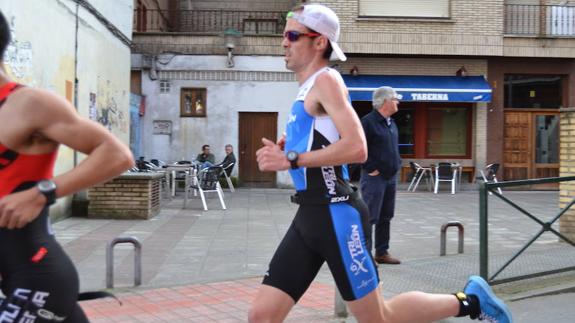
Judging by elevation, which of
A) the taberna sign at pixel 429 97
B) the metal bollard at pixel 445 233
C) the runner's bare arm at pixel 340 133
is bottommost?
the metal bollard at pixel 445 233

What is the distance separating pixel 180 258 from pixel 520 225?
14.6ft

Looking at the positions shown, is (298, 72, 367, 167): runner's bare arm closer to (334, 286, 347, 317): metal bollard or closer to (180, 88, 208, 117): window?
(334, 286, 347, 317): metal bollard

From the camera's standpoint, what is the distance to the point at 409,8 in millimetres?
20641

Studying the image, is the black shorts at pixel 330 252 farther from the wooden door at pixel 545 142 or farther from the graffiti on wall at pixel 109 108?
the wooden door at pixel 545 142

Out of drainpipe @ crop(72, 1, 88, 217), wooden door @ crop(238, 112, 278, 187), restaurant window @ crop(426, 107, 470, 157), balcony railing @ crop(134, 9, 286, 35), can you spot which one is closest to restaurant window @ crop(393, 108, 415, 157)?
restaurant window @ crop(426, 107, 470, 157)

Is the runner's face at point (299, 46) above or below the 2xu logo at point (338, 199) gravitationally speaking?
above

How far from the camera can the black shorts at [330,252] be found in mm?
3203

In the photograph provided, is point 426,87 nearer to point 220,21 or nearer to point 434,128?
point 434,128

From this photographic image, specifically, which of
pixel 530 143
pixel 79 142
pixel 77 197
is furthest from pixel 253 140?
pixel 79 142

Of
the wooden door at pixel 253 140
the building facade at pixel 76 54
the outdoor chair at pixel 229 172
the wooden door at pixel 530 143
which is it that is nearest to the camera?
the building facade at pixel 76 54

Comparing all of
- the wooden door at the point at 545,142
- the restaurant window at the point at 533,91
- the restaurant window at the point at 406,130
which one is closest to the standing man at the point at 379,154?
the restaurant window at the point at 406,130

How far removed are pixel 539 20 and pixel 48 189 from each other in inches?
853

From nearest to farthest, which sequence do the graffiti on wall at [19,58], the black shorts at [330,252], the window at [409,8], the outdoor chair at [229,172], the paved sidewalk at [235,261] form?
1. the black shorts at [330,252]
2. the paved sidewalk at [235,261]
3. the graffiti on wall at [19,58]
4. the outdoor chair at [229,172]
5. the window at [409,8]

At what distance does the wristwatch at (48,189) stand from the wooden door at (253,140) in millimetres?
17874
